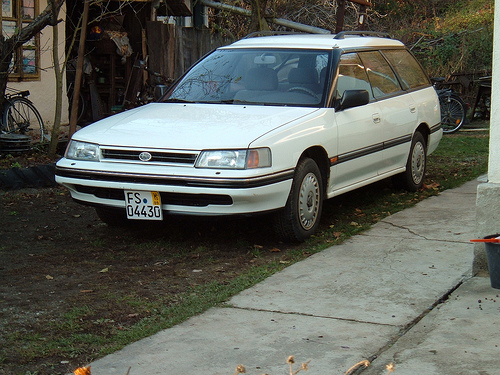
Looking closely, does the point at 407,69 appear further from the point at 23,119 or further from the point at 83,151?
the point at 23,119

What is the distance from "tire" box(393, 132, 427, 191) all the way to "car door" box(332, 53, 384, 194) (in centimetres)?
95

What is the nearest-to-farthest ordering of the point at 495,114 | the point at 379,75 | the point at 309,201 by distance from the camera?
1. the point at 495,114
2. the point at 309,201
3. the point at 379,75

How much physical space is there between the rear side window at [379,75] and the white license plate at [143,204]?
291 centimetres

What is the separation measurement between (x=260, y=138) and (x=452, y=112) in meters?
11.0

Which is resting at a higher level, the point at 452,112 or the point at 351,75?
the point at 351,75

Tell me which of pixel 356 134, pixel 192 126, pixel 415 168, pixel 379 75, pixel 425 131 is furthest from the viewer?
pixel 425 131

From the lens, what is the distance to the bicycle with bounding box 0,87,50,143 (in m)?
11.3

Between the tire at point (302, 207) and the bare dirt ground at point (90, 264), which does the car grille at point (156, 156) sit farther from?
the tire at point (302, 207)

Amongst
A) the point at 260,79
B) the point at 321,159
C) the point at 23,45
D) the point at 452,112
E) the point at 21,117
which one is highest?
the point at 23,45

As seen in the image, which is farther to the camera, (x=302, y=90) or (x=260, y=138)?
(x=302, y=90)

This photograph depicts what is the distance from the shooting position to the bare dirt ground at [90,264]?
443 centimetres

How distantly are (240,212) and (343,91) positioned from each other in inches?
75.9

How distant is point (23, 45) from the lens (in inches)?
495

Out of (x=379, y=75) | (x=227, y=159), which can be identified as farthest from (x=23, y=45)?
(x=227, y=159)
